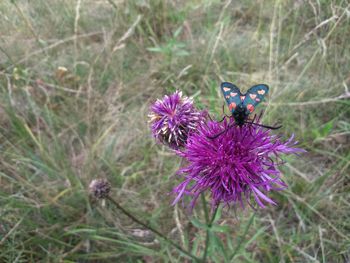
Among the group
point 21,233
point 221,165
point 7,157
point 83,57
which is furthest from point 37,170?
point 221,165

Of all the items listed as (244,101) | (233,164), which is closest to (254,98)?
(244,101)

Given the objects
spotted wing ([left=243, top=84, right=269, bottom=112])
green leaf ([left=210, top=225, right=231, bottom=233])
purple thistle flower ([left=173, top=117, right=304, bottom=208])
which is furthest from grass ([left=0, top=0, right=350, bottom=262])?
spotted wing ([left=243, top=84, right=269, bottom=112])

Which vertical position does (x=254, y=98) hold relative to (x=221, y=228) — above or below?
above

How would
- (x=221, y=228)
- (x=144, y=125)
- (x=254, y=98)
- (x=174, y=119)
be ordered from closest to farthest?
(x=254, y=98) → (x=174, y=119) → (x=221, y=228) → (x=144, y=125)

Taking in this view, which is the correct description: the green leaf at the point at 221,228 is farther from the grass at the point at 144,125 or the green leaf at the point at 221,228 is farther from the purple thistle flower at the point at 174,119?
the purple thistle flower at the point at 174,119

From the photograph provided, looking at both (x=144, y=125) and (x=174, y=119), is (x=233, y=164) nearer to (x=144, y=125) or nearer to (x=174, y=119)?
(x=174, y=119)

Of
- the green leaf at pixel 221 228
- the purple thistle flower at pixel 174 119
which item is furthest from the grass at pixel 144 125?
the purple thistle flower at pixel 174 119
